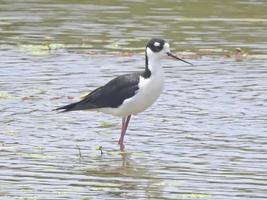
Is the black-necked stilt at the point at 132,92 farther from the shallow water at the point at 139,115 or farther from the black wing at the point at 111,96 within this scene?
the shallow water at the point at 139,115

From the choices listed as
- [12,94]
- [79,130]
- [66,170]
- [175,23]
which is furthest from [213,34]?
[66,170]

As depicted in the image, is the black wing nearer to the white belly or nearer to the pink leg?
the white belly

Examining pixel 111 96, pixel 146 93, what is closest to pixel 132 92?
pixel 146 93

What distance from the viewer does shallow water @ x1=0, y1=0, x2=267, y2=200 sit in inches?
486

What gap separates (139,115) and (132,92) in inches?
72.1

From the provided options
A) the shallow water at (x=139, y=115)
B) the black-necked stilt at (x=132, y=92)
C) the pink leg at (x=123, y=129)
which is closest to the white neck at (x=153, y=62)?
the black-necked stilt at (x=132, y=92)

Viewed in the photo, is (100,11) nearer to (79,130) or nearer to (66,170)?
(79,130)

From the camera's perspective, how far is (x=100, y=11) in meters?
26.4

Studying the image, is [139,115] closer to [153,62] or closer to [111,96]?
[111,96]

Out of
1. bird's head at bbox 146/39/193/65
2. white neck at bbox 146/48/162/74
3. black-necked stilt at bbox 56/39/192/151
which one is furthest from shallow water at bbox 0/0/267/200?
bird's head at bbox 146/39/193/65

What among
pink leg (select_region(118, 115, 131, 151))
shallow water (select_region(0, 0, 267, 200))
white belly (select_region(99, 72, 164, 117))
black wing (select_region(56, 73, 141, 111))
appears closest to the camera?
shallow water (select_region(0, 0, 267, 200))

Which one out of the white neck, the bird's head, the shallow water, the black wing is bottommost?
the shallow water

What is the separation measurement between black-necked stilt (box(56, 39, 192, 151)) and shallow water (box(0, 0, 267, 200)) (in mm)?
361

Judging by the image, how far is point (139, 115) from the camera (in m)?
16.3
